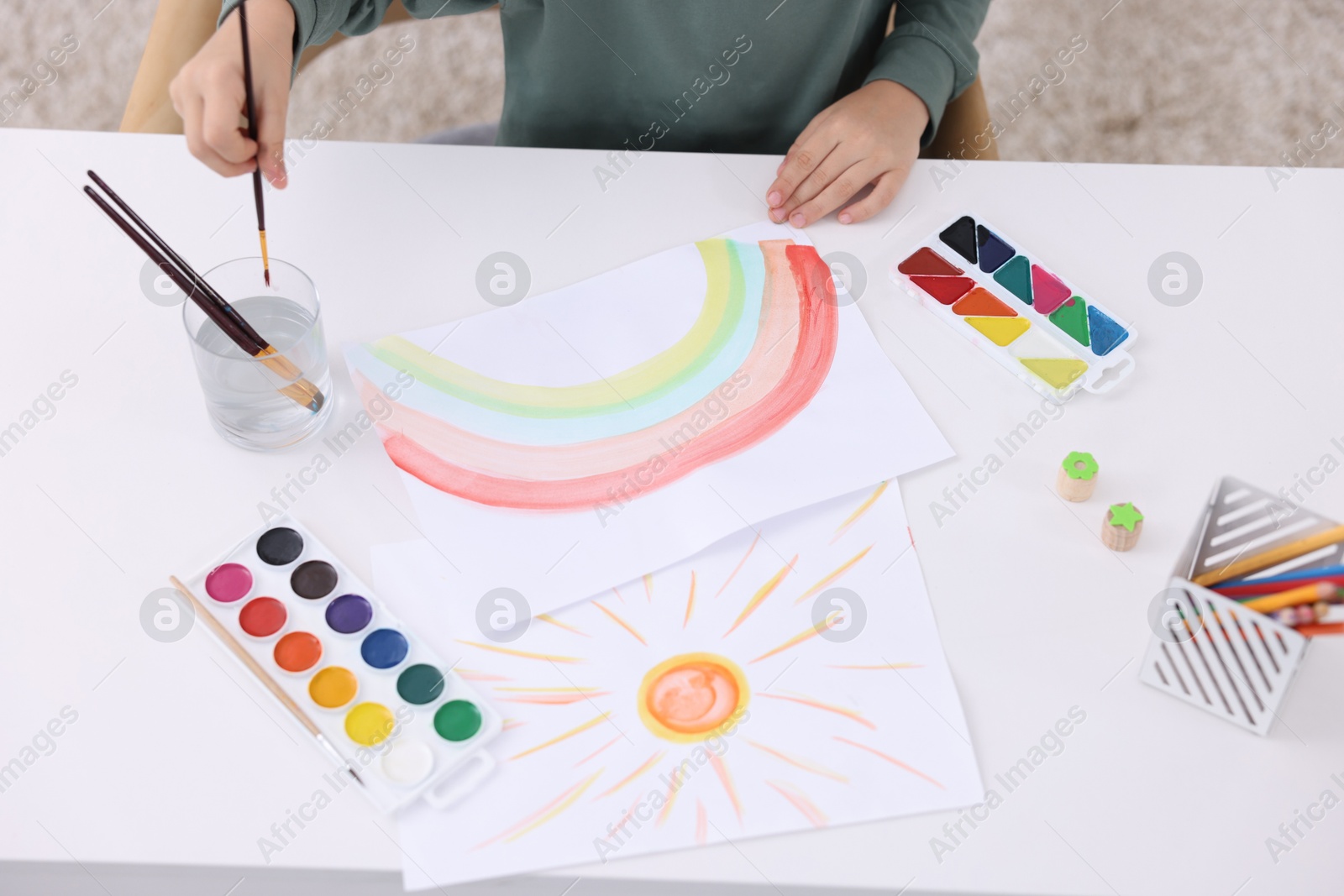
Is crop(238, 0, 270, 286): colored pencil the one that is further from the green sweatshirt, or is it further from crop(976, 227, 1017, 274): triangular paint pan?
crop(976, 227, 1017, 274): triangular paint pan

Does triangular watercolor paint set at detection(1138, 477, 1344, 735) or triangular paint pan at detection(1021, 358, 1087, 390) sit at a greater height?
triangular paint pan at detection(1021, 358, 1087, 390)

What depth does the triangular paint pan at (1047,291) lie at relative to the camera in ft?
2.96

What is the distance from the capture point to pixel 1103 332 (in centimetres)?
89

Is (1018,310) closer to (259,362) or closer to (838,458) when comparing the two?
(838,458)

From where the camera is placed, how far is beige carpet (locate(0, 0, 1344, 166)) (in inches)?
77.0

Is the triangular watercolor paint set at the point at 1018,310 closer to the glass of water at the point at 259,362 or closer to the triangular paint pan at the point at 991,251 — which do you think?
the triangular paint pan at the point at 991,251

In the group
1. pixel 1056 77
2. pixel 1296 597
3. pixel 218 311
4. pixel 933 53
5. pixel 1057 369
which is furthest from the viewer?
pixel 1056 77

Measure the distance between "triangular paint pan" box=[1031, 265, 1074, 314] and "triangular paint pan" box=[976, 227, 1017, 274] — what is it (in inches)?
1.1

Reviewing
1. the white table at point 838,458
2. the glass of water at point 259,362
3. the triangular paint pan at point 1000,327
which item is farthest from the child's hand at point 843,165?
the glass of water at point 259,362

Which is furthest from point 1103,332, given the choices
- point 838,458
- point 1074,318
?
point 838,458

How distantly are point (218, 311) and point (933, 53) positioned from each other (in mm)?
681

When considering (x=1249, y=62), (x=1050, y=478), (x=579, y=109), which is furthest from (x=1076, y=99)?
(x=1050, y=478)

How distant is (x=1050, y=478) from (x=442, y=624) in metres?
0.44

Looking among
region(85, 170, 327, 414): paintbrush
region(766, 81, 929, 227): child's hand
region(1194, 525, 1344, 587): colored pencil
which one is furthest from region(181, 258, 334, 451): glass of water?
region(1194, 525, 1344, 587): colored pencil
